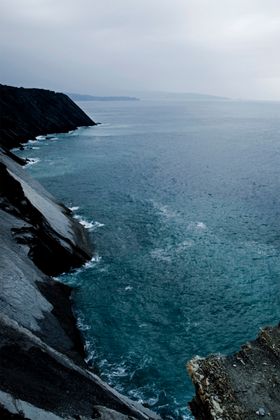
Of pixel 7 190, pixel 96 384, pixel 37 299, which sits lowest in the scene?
pixel 96 384

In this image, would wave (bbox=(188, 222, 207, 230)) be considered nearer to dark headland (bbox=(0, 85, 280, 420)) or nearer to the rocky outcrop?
dark headland (bbox=(0, 85, 280, 420))

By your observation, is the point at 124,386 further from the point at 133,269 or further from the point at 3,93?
the point at 3,93

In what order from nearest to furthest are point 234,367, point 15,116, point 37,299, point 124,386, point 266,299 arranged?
point 234,367 → point 124,386 → point 37,299 → point 266,299 → point 15,116

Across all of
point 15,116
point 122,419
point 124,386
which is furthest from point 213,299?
point 15,116

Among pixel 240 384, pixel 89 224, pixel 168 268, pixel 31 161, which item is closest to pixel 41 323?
pixel 240 384

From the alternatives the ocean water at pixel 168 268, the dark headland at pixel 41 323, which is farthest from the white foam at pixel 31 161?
the dark headland at pixel 41 323

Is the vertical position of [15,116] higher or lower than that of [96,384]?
higher
